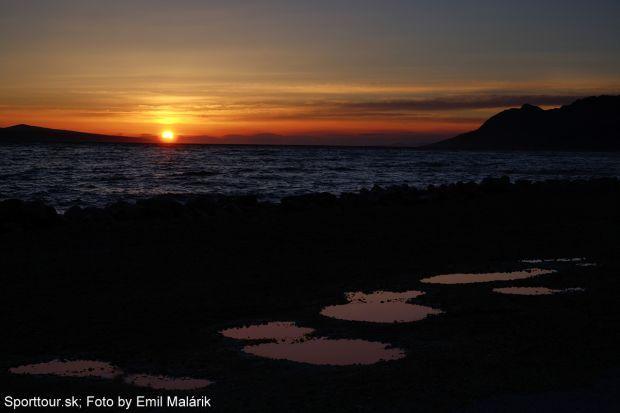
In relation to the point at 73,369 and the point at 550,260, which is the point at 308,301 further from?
the point at 550,260

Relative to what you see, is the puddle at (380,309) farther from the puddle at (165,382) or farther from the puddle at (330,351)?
the puddle at (165,382)

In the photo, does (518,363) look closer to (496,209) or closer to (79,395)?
(79,395)

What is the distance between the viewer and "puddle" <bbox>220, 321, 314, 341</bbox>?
26.1 feet

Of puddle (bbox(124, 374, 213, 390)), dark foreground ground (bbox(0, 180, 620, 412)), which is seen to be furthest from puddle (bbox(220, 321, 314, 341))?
puddle (bbox(124, 374, 213, 390))

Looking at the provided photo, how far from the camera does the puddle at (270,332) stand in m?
7.94

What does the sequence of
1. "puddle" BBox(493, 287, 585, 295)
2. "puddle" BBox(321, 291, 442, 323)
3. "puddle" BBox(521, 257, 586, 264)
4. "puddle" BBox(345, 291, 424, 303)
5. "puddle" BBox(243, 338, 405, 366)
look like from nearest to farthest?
"puddle" BBox(243, 338, 405, 366)
"puddle" BBox(321, 291, 442, 323)
"puddle" BBox(345, 291, 424, 303)
"puddle" BBox(493, 287, 585, 295)
"puddle" BBox(521, 257, 586, 264)

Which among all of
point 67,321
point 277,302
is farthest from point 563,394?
point 67,321

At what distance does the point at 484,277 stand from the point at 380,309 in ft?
9.16

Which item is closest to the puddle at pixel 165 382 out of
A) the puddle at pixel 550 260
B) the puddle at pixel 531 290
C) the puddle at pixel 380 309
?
the puddle at pixel 380 309

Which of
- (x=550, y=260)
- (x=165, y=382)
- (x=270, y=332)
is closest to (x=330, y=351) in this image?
(x=270, y=332)

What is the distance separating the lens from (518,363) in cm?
672

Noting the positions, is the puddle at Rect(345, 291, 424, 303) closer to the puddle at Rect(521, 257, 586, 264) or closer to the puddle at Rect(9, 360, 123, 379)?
the puddle at Rect(521, 257, 586, 264)

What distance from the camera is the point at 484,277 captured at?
→ 11.4m

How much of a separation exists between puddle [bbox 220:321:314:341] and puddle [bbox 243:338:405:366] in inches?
11.4
